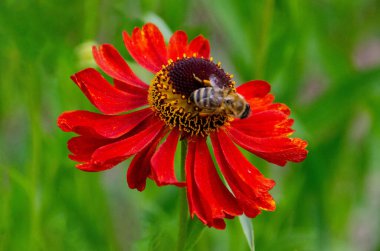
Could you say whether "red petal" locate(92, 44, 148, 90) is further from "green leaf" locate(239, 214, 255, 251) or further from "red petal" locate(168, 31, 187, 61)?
"green leaf" locate(239, 214, 255, 251)

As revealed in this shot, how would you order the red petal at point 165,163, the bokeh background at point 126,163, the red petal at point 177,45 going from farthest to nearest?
the bokeh background at point 126,163 → the red petal at point 177,45 → the red petal at point 165,163

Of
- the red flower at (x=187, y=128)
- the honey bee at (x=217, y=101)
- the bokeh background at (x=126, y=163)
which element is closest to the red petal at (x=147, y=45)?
the red flower at (x=187, y=128)

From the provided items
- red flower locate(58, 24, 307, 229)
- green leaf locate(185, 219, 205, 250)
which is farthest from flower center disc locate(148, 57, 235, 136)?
green leaf locate(185, 219, 205, 250)

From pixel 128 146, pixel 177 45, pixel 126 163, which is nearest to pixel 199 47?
pixel 177 45

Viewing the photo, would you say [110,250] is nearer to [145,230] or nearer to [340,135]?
[145,230]

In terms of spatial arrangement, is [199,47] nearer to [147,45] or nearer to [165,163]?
[147,45]

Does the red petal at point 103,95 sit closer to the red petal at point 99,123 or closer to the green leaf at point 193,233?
Answer: the red petal at point 99,123

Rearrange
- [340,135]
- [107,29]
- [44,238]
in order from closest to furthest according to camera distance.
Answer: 1. [44,238]
2. [340,135]
3. [107,29]

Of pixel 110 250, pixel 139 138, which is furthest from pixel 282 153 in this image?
pixel 110 250
